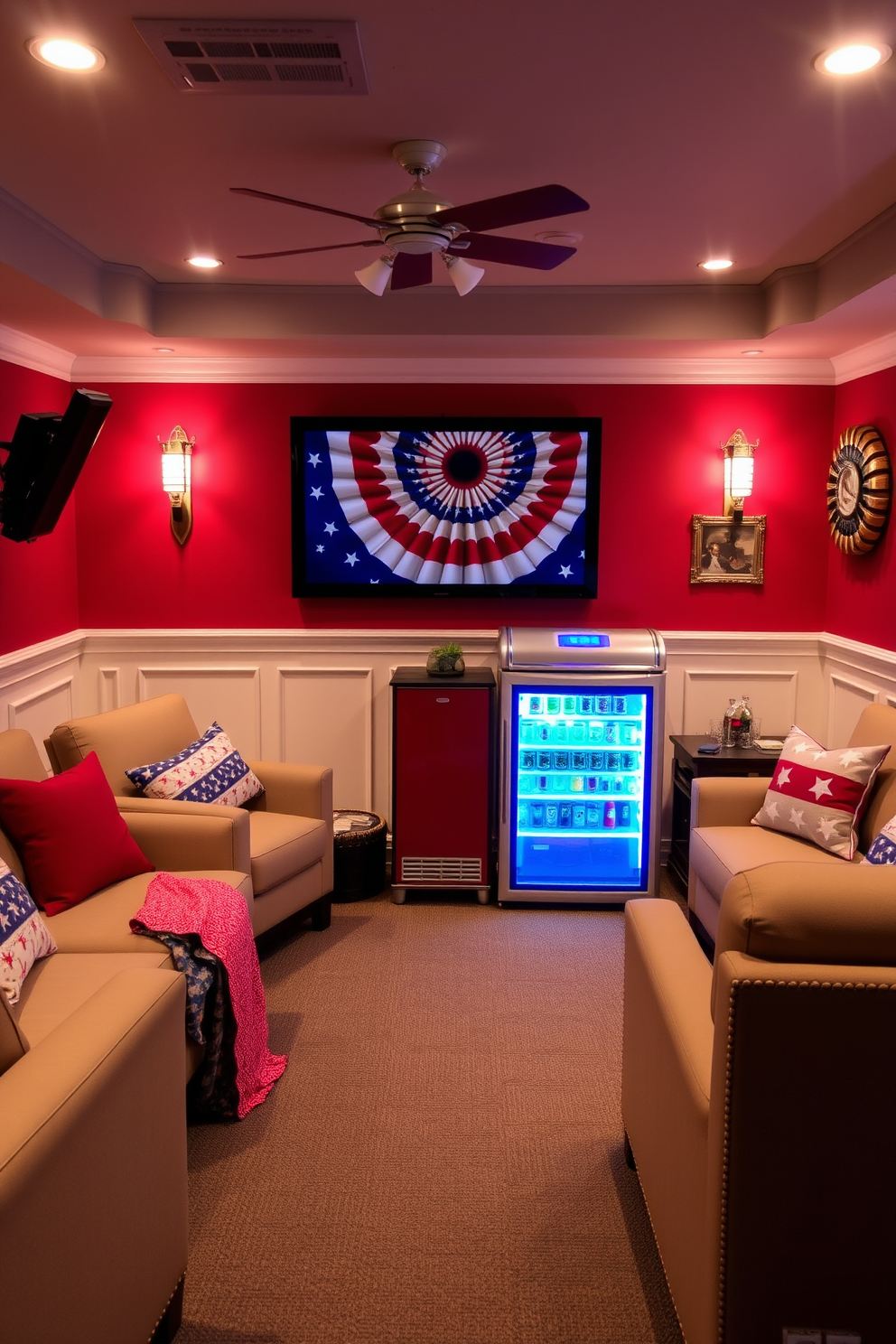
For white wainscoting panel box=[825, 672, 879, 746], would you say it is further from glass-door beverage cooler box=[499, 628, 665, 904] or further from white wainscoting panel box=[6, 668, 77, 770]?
white wainscoting panel box=[6, 668, 77, 770]

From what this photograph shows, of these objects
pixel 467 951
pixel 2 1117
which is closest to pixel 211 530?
pixel 467 951

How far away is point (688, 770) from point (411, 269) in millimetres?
2693

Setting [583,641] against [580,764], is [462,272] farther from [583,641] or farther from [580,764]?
[580,764]

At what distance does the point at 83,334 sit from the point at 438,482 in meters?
1.69

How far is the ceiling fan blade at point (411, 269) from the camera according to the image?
275 centimetres

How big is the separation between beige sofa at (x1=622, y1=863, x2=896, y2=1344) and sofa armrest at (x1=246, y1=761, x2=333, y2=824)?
2647 millimetres

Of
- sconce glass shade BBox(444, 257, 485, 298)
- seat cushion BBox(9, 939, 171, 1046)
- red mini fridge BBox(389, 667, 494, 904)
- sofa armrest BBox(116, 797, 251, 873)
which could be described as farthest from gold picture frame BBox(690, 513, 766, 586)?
seat cushion BBox(9, 939, 171, 1046)

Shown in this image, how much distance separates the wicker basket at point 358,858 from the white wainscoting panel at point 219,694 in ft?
2.35

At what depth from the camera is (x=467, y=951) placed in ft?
13.3

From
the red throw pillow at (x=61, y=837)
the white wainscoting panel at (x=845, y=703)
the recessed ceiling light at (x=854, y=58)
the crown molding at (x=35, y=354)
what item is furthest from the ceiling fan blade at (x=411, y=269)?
the white wainscoting panel at (x=845, y=703)

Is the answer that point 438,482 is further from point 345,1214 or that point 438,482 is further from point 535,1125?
point 345,1214

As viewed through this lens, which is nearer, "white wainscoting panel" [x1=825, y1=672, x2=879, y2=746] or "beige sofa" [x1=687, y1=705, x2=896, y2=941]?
"beige sofa" [x1=687, y1=705, x2=896, y2=941]

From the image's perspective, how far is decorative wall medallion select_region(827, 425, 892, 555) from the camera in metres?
4.17

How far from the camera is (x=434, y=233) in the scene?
262cm
